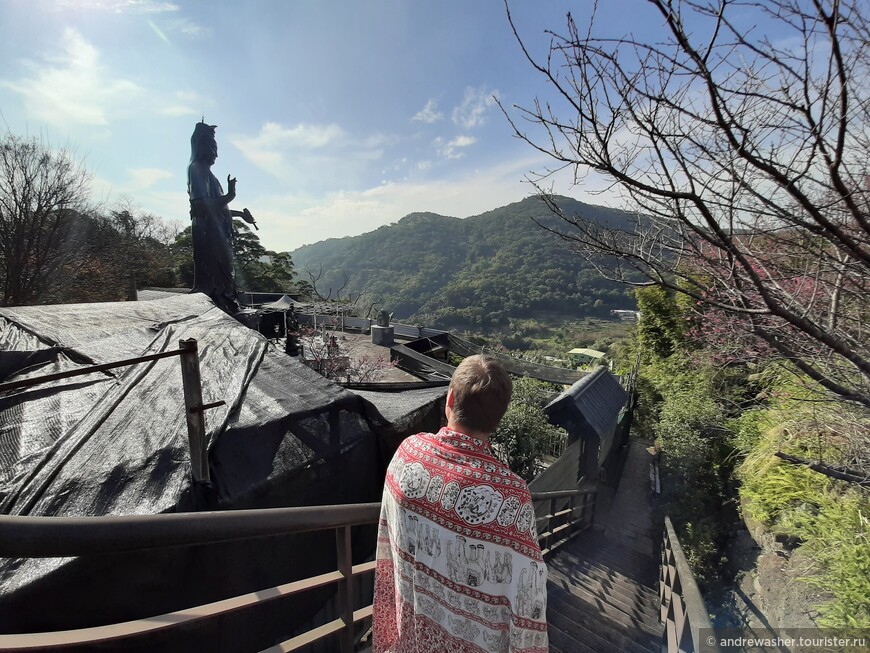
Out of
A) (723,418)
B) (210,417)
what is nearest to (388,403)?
(210,417)

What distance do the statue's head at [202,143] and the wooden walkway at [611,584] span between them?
35.4 feet

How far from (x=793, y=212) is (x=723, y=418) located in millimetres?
6679

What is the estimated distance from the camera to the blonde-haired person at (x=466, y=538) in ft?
3.25

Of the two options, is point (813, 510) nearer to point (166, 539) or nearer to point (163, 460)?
point (166, 539)

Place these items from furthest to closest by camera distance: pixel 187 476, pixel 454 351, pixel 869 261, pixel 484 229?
pixel 484 229
pixel 454 351
pixel 187 476
pixel 869 261

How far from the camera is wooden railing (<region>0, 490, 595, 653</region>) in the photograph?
25.2 inches

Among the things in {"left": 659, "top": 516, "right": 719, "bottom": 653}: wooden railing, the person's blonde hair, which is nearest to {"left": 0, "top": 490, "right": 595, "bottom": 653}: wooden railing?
the person's blonde hair

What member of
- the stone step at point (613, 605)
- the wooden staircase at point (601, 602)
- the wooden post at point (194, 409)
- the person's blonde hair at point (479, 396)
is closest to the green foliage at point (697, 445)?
the wooden staircase at point (601, 602)

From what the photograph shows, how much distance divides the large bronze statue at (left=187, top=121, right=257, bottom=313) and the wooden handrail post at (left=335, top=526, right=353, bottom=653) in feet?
29.6

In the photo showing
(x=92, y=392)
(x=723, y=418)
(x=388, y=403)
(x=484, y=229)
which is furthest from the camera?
(x=484, y=229)

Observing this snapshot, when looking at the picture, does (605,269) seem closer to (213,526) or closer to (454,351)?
(213,526)

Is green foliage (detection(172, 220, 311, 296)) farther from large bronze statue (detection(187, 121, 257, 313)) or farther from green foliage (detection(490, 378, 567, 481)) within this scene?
green foliage (detection(490, 378, 567, 481))

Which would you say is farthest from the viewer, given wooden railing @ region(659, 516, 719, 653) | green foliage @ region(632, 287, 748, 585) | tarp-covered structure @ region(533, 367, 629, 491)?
tarp-covered structure @ region(533, 367, 629, 491)

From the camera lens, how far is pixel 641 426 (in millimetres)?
10242
